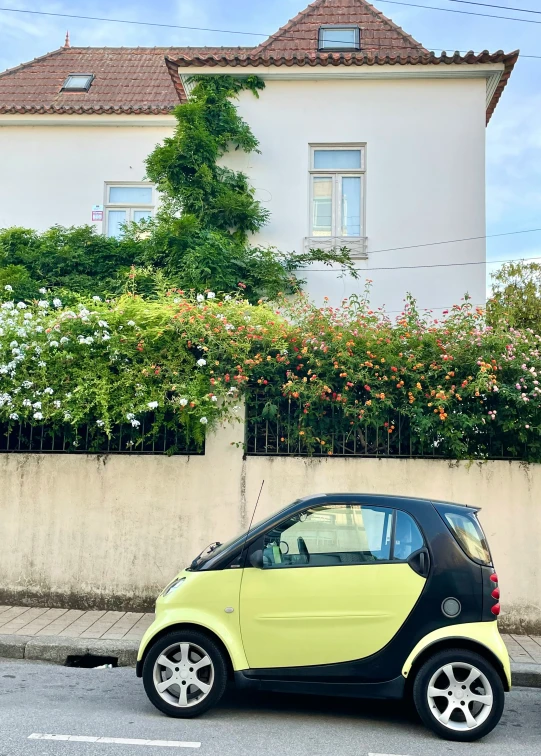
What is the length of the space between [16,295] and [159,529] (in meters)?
6.57

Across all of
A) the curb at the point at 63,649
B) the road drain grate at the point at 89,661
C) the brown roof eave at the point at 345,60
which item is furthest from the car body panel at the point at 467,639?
the brown roof eave at the point at 345,60

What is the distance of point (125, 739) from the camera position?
15.6 ft

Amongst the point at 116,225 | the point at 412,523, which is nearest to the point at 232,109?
the point at 116,225

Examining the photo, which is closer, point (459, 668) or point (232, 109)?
point (459, 668)

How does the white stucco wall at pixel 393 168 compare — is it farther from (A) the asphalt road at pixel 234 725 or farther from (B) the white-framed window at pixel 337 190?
(A) the asphalt road at pixel 234 725

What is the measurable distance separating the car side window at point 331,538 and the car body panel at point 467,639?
2.03 feet

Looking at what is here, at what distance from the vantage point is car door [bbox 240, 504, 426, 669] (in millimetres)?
5070

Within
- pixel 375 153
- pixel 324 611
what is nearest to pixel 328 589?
pixel 324 611

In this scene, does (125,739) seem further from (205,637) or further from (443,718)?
(443,718)

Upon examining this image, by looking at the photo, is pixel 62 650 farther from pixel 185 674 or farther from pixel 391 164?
pixel 391 164

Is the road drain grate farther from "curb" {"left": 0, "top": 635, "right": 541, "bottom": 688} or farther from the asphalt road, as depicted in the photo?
the asphalt road

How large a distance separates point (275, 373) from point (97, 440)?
7.43 ft

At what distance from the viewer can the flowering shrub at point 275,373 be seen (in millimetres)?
8078

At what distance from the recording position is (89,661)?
6.87 metres
